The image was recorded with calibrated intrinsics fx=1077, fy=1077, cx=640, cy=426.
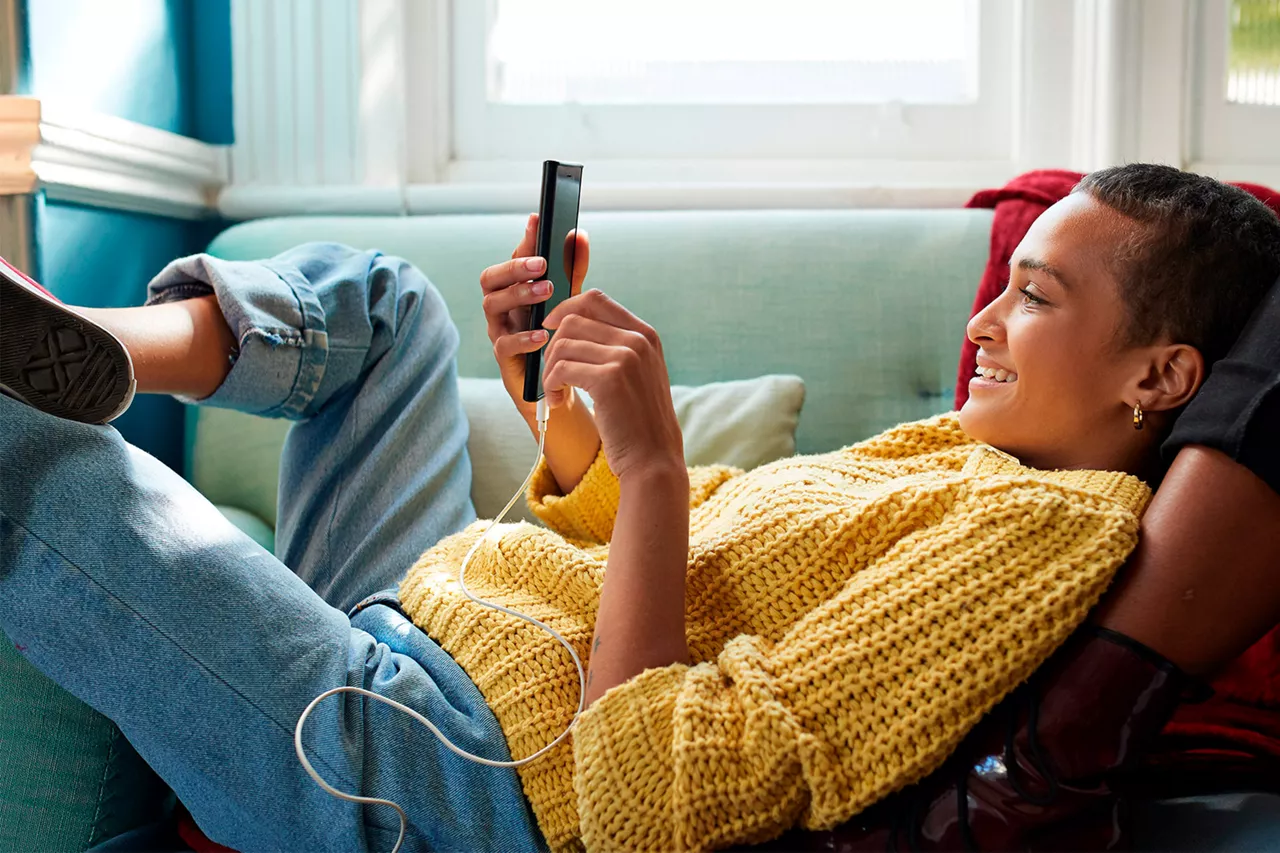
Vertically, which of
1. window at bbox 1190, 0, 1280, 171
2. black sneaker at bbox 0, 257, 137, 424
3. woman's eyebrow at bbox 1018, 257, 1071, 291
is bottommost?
black sneaker at bbox 0, 257, 137, 424

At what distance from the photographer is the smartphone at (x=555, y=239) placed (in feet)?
3.00

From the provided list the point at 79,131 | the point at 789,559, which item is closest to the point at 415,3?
the point at 79,131

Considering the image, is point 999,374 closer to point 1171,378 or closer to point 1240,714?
point 1171,378

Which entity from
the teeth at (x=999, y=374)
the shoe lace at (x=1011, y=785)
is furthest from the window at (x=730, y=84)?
the shoe lace at (x=1011, y=785)

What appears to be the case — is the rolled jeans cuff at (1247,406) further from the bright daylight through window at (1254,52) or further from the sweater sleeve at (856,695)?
the bright daylight through window at (1254,52)

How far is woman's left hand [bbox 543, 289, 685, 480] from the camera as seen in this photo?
2.75 feet

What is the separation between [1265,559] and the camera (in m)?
0.71

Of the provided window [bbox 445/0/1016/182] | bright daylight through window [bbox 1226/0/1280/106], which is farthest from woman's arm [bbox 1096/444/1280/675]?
bright daylight through window [bbox 1226/0/1280/106]

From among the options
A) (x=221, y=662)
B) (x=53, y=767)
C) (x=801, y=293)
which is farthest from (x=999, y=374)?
(x=53, y=767)

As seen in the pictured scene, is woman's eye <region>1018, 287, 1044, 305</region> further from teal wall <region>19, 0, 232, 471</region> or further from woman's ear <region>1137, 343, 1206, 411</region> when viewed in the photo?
teal wall <region>19, 0, 232, 471</region>

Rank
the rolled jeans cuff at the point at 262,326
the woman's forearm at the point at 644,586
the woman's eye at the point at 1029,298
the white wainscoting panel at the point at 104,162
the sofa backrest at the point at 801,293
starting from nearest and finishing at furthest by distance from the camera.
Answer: the woman's forearm at the point at 644,586
the woman's eye at the point at 1029,298
the rolled jeans cuff at the point at 262,326
the white wainscoting panel at the point at 104,162
the sofa backrest at the point at 801,293

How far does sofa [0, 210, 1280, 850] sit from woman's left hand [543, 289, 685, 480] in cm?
42

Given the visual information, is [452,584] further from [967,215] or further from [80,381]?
[967,215]

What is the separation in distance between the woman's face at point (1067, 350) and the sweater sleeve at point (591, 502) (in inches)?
12.0
